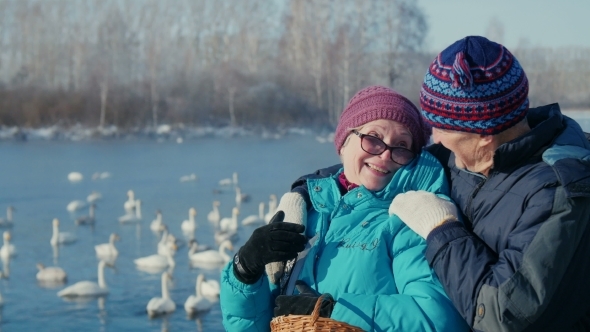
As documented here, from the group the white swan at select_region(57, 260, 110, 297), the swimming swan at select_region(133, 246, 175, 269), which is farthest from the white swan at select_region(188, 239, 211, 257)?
the white swan at select_region(57, 260, 110, 297)

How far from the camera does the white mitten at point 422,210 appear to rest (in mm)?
2057

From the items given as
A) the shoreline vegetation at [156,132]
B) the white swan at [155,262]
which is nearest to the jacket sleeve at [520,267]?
the white swan at [155,262]

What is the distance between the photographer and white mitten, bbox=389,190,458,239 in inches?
81.0

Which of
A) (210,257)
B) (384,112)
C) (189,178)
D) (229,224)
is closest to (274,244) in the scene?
(384,112)

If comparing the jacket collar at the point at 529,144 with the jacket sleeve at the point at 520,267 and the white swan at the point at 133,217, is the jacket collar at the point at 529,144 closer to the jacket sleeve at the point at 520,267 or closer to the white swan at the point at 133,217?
the jacket sleeve at the point at 520,267

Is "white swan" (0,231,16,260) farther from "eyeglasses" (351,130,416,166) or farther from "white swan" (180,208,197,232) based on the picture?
"eyeglasses" (351,130,416,166)

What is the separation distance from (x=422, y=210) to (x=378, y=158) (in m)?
0.31

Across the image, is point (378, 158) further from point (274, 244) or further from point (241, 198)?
point (241, 198)

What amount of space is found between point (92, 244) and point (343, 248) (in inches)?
412

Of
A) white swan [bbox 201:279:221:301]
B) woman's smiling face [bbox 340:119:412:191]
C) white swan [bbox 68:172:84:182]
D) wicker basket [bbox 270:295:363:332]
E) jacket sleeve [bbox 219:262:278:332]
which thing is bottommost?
white swan [bbox 68:172:84:182]

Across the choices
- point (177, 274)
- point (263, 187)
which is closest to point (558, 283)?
point (177, 274)

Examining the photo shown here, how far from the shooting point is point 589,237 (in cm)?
188

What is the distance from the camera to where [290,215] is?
2.35 metres

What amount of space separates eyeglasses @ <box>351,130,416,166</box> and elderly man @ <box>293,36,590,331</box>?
0.18m
